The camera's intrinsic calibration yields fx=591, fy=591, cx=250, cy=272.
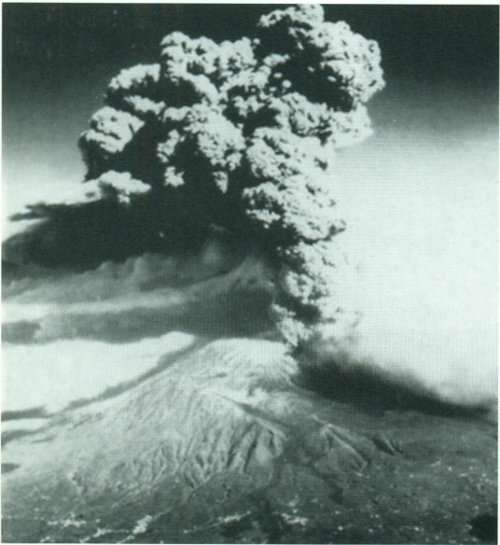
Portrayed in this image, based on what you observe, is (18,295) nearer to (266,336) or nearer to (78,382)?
(78,382)

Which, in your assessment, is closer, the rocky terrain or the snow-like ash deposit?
the rocky terrain

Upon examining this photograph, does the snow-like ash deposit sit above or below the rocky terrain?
above

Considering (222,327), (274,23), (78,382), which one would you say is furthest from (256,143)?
(78,382)

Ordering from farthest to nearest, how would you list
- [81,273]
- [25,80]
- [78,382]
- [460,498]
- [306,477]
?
[81,273]
[78,382]
[306,477]
[25,80]
[460,498]

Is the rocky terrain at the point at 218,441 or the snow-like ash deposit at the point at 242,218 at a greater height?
the snow-like ash deposit at the point at 242,218

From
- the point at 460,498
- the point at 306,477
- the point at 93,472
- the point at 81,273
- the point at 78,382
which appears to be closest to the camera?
the point at 460,498

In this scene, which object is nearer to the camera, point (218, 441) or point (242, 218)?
point (242, 218)

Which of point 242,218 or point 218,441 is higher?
point 242,218

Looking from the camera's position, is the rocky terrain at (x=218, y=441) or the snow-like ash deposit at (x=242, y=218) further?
the snow-like ash deposit at (x=242, y=218)
